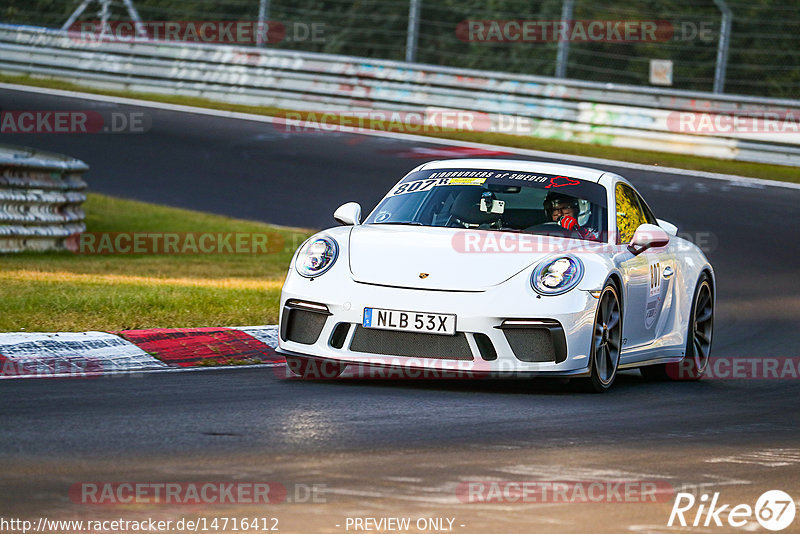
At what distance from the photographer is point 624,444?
20.8 ft

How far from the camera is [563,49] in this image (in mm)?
21625

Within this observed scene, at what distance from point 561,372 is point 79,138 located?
608 inches

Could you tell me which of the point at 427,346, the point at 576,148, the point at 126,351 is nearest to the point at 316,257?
the point at 427,346

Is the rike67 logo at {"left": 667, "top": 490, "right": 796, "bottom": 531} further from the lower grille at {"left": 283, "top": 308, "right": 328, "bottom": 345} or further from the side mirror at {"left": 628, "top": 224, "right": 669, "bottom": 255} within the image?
the side mirror at {"left": 628, "top": 224, "right": 669, "bottom": 255}

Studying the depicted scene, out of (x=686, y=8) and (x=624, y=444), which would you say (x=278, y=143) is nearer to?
(x=686, y=8)

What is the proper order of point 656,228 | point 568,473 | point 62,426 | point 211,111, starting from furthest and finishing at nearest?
1. point 211,111
2. point 656,228
3. point 62,426
4. point 568,473

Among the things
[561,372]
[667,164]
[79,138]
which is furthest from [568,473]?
[79,138]

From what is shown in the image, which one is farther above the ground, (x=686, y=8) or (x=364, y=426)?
(x=686, y=8)

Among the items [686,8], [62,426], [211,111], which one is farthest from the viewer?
[686,8]

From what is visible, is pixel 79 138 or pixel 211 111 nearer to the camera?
pixel 79 138

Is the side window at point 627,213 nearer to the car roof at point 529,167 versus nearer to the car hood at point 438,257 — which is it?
the car roof at point 529,167

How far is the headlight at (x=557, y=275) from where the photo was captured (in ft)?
25.0

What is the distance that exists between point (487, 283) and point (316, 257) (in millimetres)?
990

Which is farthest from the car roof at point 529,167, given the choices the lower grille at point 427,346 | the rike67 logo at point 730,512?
the rike67 logo at point 730,512
